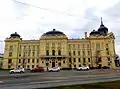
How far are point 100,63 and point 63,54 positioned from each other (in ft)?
62.9

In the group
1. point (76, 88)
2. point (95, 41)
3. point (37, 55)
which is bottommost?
point (76, 88)

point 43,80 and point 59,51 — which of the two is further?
Answer: point 59,51

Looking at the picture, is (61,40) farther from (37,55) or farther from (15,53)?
(15,53)

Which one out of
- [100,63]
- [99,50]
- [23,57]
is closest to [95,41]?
[99,50]

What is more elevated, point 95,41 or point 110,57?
point 95,41

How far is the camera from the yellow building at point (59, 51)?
101 m

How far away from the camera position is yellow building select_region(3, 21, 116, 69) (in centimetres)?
10092

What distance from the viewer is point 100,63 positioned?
335ft

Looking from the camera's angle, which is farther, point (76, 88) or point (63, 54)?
point (63, 54)

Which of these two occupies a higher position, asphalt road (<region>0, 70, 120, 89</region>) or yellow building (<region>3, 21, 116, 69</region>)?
yellow building (<region>3, 21, 116, 69</region>)

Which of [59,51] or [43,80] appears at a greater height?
[59,51]

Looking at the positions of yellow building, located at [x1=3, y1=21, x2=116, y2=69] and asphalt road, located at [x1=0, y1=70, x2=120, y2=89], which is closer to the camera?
asphalt road, located at [x1=0, y1=70, x2=120, y2=89]

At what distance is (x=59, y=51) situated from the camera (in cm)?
10112

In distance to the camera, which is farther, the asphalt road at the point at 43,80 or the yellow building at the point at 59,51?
the yellow building at the point at 59,51
